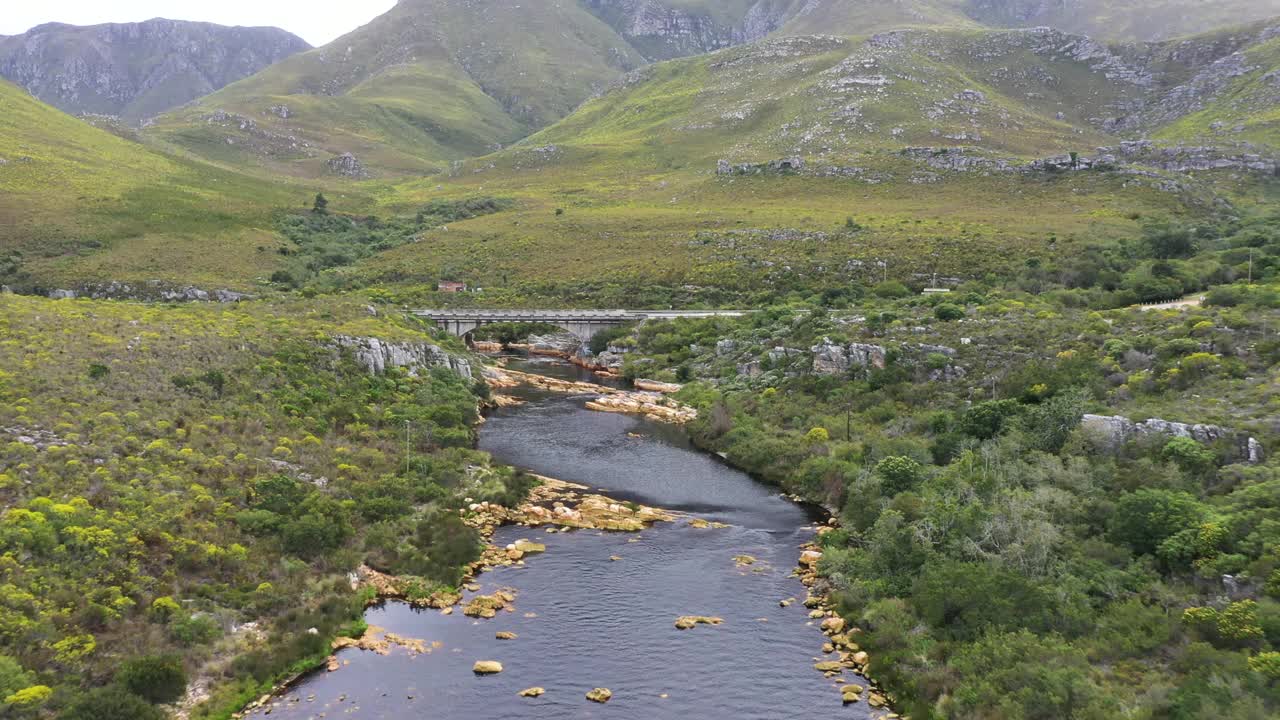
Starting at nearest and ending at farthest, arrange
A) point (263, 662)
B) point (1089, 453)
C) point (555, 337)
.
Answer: point (263, 662) < point (1089, 453) < point (555, 337)

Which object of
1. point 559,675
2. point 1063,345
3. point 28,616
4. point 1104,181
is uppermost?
point 1104,181

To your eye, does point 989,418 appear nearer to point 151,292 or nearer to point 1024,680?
point 1024,680

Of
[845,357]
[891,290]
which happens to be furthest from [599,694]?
[891,290]

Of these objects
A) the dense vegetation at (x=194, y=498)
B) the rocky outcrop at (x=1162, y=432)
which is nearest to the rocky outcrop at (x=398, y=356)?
the dense vegetation at (x=194, y=498)

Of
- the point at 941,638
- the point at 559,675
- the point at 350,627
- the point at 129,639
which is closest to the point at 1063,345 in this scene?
the point at 941,638

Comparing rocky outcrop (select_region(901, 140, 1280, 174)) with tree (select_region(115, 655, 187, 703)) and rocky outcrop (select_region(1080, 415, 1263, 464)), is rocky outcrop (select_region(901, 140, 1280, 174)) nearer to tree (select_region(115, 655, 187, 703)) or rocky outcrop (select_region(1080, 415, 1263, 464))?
rocky outcrop (select_region(1080, 415, 1263, 464))

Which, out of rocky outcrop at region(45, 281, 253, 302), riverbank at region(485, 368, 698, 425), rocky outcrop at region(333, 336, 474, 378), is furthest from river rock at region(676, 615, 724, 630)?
rocky outcrop at region(45, 281, 253, 302)

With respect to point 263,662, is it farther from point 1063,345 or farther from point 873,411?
point 1063,345
